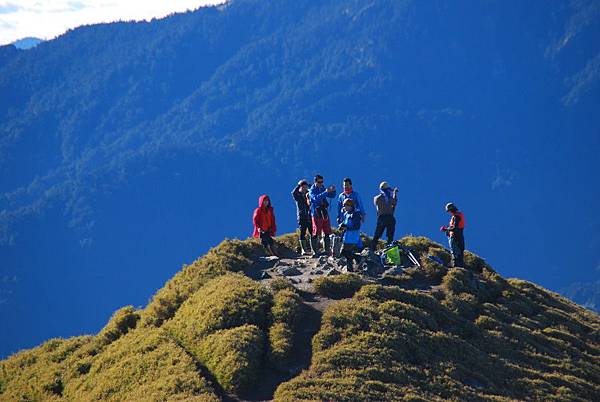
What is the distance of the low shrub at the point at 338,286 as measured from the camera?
2445 centimetres

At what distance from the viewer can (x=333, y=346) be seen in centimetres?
2092

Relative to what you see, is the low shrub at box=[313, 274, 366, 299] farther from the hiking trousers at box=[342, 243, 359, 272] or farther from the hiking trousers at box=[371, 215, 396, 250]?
the hiking trousers at box=[371, 215, 396, 250]

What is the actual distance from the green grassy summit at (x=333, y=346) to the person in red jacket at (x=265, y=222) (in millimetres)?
1532

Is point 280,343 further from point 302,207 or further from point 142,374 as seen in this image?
point 302,207

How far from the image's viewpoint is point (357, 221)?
25344mm

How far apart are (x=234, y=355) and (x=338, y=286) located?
5422 millimetres

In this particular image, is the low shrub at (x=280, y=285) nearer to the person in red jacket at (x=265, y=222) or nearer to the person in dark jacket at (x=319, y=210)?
the person in red jacket at (x=265, y=222)

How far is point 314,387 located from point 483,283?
10.9 m

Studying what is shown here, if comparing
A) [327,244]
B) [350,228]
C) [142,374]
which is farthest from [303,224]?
[142,374]

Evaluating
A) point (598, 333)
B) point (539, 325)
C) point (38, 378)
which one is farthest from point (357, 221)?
point (38, 378)

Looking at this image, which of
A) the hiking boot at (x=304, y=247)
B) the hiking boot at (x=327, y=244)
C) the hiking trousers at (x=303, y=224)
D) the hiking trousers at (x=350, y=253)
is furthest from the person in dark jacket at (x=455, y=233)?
the hiking boot at (x=304, y=247)

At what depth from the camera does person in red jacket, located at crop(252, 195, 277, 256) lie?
29.0 metres

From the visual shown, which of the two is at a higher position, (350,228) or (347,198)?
(347,198)

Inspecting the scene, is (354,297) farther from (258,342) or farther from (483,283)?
(483,283)
